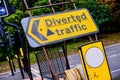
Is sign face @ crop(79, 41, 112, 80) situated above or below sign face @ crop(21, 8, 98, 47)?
below

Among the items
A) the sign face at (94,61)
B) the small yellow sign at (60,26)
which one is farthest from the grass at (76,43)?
the sign face at (94,61)

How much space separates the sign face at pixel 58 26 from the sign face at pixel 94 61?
1.07 feet

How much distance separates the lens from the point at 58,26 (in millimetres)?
5137

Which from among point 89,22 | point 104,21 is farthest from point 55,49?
point 104,21

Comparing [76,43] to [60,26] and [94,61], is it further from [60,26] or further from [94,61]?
[94,61]

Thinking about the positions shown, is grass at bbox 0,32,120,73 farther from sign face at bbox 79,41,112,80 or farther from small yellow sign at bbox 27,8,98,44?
sign face at bbox 79,41,112,80

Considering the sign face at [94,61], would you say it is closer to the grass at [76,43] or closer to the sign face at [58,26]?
the sign face at [58,26]

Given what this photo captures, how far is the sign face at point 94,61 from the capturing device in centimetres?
489

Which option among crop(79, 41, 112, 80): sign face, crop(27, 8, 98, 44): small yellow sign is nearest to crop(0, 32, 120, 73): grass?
crop(27, 8, 98, 44): small yellow sign

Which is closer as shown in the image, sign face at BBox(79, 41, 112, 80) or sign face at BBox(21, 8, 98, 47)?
sign face at BBox(79, 41, 112, 80)

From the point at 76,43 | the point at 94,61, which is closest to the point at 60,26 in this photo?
the point at 94,61

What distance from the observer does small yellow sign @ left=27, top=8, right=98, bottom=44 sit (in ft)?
16.4

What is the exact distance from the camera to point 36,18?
16.8ft

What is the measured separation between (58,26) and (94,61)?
0.73 meters
